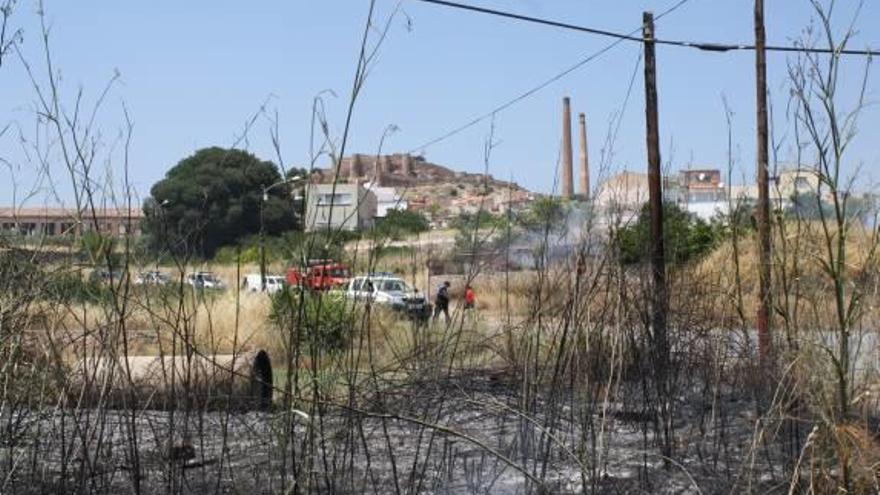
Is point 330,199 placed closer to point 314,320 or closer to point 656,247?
point 314,320

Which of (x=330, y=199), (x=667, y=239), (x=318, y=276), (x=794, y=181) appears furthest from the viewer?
(x=667, y=239)

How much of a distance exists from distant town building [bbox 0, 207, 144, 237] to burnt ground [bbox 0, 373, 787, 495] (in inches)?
34.2

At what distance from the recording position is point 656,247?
11.5 m

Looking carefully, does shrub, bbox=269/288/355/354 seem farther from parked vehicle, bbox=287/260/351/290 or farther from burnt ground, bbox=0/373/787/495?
burnt ground, bbox=0/373/787/495

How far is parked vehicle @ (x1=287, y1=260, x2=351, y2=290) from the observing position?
211 inches

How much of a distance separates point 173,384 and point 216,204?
298 centimetres

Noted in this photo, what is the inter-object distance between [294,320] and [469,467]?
1685 mm

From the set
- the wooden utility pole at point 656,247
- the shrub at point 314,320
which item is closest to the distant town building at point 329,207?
the shrub at point 314,320

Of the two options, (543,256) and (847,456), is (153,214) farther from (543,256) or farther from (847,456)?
(847,456)

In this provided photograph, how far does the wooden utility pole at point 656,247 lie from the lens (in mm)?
7375

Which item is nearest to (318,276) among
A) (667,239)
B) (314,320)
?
(314,320)

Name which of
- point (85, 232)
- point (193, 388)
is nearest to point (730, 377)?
point (193, 388)

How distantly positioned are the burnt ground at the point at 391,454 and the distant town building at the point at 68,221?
2.85 feet

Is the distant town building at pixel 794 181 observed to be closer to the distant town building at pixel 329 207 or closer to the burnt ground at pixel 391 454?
the burnt ground at pixel 391 454
